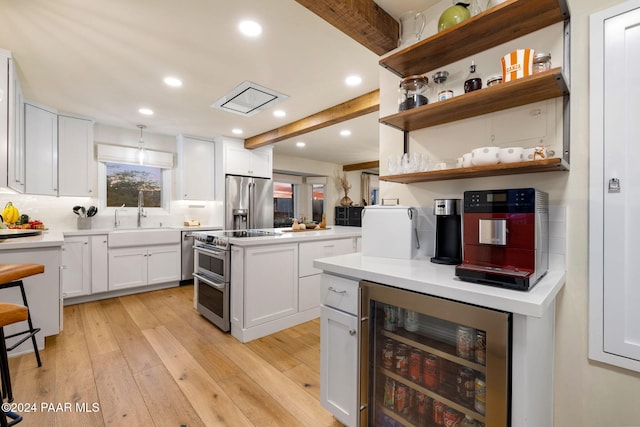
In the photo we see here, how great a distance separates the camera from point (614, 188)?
3.65ft

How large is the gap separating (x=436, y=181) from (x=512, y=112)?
495 mm

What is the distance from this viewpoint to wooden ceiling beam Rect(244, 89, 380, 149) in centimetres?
297

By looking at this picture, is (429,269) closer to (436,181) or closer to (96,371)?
(436,181)

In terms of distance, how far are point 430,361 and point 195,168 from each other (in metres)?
4.51

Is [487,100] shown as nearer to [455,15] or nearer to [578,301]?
[455,15]

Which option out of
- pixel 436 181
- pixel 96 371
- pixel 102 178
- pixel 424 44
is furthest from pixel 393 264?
pixel 102 178

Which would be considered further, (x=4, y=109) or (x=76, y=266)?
(x=76, y=266)

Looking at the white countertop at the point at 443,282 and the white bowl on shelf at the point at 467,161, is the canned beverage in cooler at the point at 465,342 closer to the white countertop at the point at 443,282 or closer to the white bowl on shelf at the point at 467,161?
the white countertop at the point at 443,282

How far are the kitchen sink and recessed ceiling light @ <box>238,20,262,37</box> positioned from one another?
3158mm

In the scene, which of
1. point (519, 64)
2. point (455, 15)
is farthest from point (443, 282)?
point (455, 15)

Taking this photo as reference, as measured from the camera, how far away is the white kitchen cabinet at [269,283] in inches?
96.7

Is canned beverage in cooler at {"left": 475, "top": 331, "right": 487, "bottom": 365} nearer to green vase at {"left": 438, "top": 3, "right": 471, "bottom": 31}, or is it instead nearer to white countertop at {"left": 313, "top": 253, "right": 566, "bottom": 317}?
white countertop at {"left": 313, "top": 253, "right": 566, "bottom": 317}

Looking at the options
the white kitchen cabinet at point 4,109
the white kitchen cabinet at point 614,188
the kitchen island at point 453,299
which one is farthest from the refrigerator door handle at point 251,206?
the white kitchen cabinet at point 614,188

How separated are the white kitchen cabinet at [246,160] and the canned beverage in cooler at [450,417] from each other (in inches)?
173
